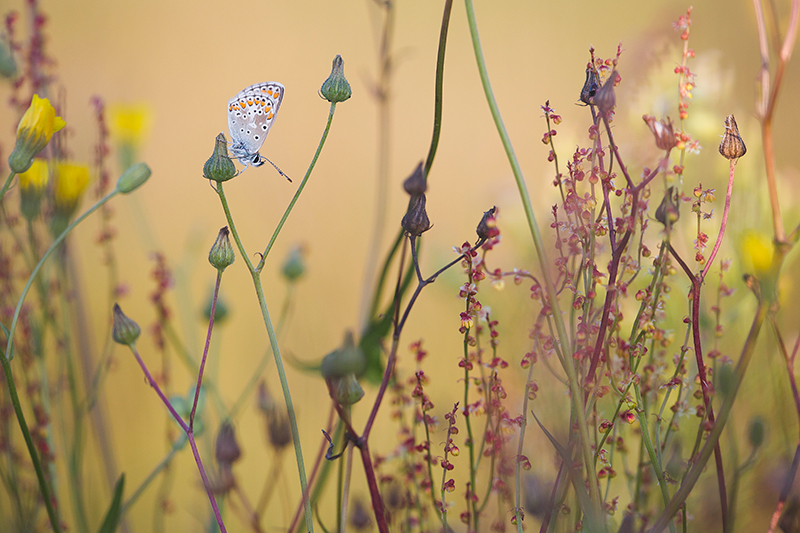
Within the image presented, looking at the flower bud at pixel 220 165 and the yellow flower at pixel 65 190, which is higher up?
the yellow flower at pixel 65 190

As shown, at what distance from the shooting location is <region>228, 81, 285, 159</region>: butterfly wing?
1.37ft

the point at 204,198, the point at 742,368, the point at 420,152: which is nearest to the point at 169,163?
the point at 204,198

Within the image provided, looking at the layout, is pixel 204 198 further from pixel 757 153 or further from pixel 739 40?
pixel 739 40

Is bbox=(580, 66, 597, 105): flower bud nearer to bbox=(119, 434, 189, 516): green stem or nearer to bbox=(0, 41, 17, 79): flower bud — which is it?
bbox=(119, 434, 189, 516): green stem

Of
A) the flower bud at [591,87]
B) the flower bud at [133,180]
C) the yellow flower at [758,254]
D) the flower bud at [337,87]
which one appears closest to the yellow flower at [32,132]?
the flower bud at [133,180]

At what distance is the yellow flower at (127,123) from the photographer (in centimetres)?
70

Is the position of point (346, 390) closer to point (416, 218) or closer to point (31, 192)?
point (416, 218)

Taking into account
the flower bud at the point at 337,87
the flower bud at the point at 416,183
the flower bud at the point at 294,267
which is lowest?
the flower bud at the point at 416,183

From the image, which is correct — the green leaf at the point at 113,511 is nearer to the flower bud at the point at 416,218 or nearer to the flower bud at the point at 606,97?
the flower bud at the point at 416,218

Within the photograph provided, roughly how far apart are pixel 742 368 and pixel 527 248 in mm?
427

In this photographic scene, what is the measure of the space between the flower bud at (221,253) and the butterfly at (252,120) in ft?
0.45

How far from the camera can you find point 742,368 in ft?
0.74

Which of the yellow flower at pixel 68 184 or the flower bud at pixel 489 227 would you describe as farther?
the yellow flower at pixel 68 184

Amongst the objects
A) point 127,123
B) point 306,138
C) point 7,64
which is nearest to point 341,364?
point 7,64
